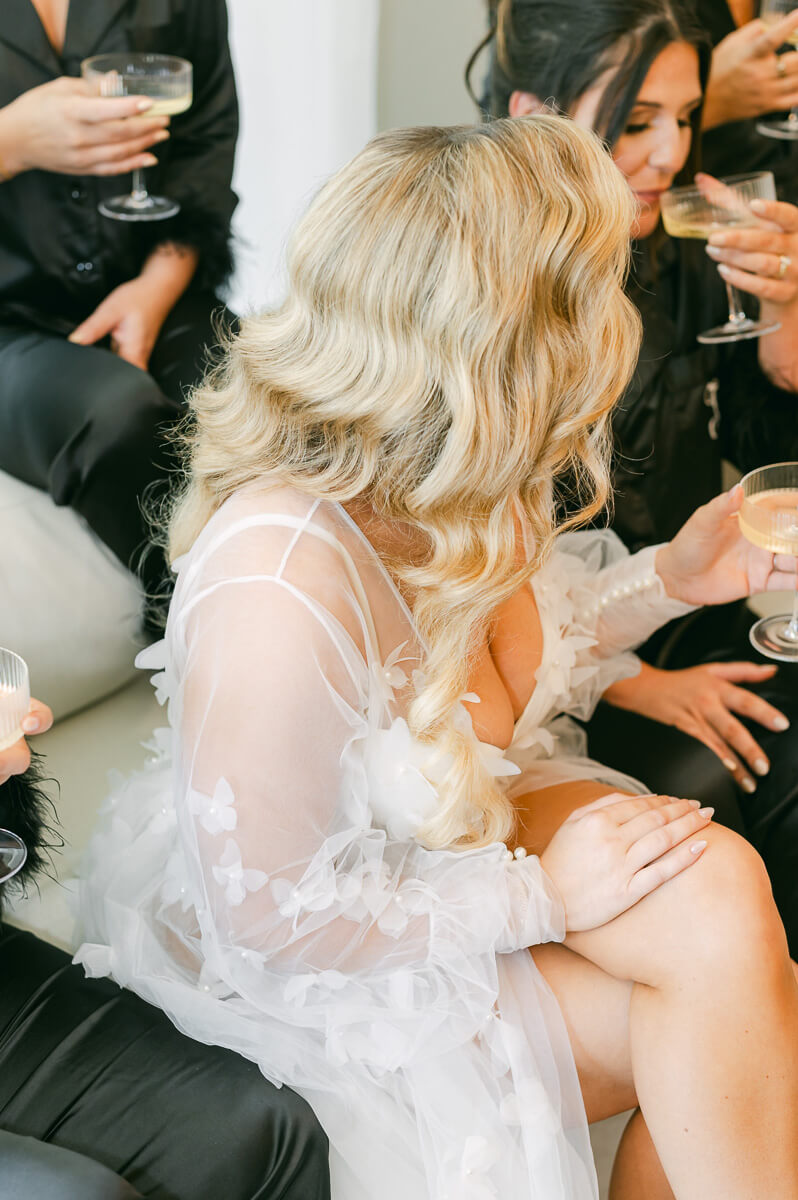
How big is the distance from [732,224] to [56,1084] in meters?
1.47

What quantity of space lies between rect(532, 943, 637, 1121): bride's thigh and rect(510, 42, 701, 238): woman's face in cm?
114

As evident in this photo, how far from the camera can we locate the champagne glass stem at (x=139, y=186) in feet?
5.38

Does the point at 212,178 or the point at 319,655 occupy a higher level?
the point at 212,178

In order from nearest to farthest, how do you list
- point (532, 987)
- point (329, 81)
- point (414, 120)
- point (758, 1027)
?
point (758, 1027)
point (532, 987)
point (329, 81)
point (414, 120)

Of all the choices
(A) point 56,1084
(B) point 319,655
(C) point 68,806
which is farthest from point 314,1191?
(C) point 68,806

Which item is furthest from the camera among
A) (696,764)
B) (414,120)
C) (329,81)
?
(414,120)

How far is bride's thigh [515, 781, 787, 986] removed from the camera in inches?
42.6

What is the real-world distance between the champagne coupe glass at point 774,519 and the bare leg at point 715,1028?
455mm

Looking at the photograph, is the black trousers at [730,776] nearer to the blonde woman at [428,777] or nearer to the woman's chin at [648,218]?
the blonde woman at [428,777]

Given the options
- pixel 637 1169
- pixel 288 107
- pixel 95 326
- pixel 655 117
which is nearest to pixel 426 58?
pixel 288 107

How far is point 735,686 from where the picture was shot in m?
1.69

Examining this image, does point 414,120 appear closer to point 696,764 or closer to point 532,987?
point 696,764

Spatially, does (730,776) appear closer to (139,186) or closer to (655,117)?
(655,117)

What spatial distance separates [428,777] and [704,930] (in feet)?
0.96
